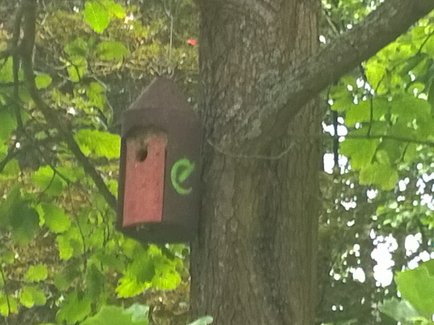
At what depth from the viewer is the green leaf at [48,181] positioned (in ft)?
8.04

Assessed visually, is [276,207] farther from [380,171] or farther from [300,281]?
[380,171]

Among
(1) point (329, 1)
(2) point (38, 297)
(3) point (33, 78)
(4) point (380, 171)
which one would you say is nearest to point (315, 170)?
(4) point (380, 171)

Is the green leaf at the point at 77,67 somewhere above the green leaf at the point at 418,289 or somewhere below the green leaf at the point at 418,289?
above

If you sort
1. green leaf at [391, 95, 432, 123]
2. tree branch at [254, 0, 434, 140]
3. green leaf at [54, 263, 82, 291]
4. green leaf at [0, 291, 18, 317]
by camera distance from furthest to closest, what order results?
green leaf at [0, 291, 18, 317] → green leaf at [54, 263, 82, 291] → green leaf at [391, 95, 432, 123] → tree branch at [254, 0, 434, 140]

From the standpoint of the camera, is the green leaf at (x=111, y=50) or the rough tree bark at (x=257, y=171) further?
the green leaf at (x=111, y=50)

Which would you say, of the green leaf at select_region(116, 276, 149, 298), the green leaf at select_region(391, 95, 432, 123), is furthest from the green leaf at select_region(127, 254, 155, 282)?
the green leaf at select_region(391, 95, 432, 123)

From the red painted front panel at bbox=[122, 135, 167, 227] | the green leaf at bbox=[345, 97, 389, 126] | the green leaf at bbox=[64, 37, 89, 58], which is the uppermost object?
the green leaf at bbox=[64, 37, 89, 58]

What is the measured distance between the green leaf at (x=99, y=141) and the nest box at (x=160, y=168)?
22 centimetres

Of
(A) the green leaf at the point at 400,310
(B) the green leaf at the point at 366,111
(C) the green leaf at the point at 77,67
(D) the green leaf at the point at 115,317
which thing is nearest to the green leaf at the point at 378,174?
(B) the green leaf at the point at 366,111

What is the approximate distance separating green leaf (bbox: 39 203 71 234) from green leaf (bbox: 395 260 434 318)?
180cm

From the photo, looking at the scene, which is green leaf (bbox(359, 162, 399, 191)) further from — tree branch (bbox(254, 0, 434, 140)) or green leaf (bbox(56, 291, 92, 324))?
green leaf (bbox(56, 291, 92, 324))

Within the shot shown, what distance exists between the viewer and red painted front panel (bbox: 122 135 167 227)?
2035mm

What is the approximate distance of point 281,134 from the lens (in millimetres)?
1928

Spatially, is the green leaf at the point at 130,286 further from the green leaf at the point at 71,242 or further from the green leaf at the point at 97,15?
the green leaf at the point at 97,15
